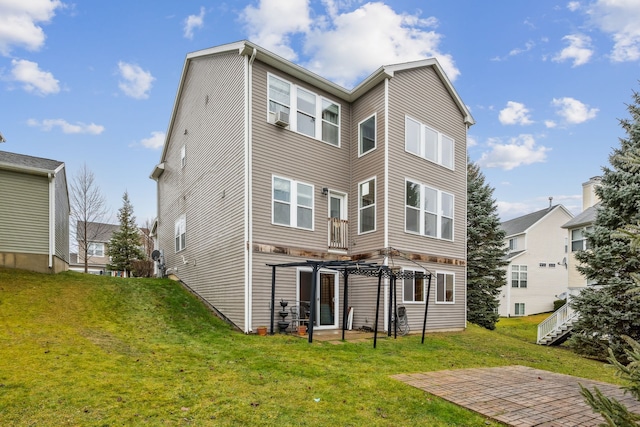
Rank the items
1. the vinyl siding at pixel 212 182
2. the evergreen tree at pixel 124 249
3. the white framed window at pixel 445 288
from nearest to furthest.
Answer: the vinyl siding at pixel 212 182 → the white framed window at pixel 445 288 → the evergreen tree at pixel 124 249

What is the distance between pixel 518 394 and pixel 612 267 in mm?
9560

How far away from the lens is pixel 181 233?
1653 cm

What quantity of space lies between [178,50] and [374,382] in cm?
1567

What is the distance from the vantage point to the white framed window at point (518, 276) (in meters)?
28.4

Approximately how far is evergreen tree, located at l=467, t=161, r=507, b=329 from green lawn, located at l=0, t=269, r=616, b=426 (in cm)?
658

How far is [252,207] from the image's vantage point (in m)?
11.0

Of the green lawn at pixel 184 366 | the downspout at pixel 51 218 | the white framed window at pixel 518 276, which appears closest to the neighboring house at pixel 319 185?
the green lawn at pixel 184 366

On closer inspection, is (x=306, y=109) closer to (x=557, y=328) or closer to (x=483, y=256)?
(x=483, y=256)

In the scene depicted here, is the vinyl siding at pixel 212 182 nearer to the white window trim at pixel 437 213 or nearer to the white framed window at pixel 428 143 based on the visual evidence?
the white window trim at pixel 437 213

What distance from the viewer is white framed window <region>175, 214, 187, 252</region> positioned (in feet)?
52.6

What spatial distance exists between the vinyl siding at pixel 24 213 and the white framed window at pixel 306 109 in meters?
8.66

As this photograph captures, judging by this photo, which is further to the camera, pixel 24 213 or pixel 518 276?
pixel 518 276

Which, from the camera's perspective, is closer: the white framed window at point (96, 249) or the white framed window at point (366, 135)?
the white framed window at point (366, 135)

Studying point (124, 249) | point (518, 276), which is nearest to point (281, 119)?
point (124, 249)
